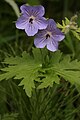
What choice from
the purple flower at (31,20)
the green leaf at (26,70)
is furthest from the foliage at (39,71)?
the purple flower at (31,20)

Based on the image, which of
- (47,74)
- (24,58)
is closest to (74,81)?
(47,74)

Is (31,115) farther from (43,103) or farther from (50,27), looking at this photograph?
(50,27)

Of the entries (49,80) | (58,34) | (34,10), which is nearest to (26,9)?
(34,10)

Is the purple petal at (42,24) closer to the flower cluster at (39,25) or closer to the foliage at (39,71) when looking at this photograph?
the flower cluster at (39,25)

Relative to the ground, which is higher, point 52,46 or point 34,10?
point 34,10

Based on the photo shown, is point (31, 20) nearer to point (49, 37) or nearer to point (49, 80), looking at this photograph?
point (49, 37)

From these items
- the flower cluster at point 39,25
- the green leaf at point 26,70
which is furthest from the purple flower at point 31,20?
the green leaf at point 26,70

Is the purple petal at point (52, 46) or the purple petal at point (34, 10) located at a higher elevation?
the purple petal at point (34, 10)

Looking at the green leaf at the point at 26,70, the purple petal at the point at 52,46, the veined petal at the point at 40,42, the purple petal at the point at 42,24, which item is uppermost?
the purple petal at the point at 42,24
